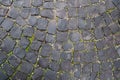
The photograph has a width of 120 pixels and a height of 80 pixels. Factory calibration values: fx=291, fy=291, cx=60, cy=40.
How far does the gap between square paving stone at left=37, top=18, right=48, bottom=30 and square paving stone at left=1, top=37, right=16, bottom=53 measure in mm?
588

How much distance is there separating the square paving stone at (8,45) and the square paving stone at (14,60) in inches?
5.9

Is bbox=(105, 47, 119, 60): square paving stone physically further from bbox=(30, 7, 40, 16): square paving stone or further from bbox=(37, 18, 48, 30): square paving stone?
bbox=(30, 7, 40, 16): square paving stone

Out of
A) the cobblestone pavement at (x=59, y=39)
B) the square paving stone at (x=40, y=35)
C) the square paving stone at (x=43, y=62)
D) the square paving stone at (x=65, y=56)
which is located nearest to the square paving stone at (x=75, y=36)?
the cobblestone pavement at (x=59, y=39)

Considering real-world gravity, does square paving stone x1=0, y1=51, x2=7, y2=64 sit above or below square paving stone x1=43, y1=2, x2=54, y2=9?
below

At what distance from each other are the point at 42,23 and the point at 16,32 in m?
0.54

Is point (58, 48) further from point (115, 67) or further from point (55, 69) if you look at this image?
point (115, 67)

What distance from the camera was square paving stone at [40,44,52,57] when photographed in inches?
221

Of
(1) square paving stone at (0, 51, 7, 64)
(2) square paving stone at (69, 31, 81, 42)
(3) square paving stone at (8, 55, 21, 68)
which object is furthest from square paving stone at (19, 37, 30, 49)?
(2) square paving stone at (69, 31, 81, 42)

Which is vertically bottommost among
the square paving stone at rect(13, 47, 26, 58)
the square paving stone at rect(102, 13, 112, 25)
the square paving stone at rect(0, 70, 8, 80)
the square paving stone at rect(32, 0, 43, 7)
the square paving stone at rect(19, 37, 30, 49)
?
the square paving stone at rect(0, 70, 8, 80)

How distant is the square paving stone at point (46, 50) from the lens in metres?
5.62

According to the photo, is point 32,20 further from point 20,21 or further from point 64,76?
point 64,76

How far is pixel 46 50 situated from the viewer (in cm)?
564

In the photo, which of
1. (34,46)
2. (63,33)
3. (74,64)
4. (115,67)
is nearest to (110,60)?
(115,67)

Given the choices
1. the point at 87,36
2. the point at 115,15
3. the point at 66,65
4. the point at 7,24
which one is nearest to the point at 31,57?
the point at 66,65
